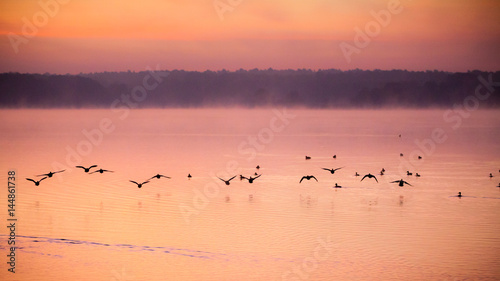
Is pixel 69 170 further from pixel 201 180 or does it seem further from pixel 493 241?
pixel 493 241

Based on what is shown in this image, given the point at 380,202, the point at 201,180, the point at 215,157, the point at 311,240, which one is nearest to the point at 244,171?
the point at 201,180

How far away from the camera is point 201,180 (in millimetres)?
40906

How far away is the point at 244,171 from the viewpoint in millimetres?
45469

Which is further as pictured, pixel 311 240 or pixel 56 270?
pixel 311 240

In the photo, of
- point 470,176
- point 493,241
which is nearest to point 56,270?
point 493,241

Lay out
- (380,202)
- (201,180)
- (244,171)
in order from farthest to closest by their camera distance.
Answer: (244,171)
(201,180)
(380,202)

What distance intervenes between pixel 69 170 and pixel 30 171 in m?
2.73

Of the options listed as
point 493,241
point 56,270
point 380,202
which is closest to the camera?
point 56,270

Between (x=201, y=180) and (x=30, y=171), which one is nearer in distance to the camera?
(x=201, y=180)

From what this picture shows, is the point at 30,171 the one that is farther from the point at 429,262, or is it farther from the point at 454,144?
the point at 454,144

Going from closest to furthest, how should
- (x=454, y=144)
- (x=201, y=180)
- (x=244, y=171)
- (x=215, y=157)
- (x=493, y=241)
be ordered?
1. (x=493, y=241)
2. (x=201, y=180)
3. (x=244, y=171)
4. (x=215, y=157)
5. (x=454, y=144)

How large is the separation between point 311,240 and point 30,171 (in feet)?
90.3

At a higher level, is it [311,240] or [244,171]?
[244,171]

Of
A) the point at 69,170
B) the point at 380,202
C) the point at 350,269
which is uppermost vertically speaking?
the point at 69,170
